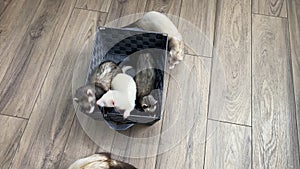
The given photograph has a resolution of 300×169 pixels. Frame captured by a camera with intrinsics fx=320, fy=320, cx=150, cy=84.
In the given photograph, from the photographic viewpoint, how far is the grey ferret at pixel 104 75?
3.94ft

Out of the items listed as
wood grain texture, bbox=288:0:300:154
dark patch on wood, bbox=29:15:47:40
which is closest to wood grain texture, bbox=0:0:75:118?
dark patch on wood, bbox=29:15:47:40

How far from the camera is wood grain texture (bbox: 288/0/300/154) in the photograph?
4.50 feet

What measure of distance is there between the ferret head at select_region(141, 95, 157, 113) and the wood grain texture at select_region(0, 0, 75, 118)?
0.47m

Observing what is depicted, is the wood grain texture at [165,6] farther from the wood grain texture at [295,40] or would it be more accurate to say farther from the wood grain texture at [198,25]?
the wood grain texture at [295,40]

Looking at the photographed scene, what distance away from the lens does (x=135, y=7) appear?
1.62 metres

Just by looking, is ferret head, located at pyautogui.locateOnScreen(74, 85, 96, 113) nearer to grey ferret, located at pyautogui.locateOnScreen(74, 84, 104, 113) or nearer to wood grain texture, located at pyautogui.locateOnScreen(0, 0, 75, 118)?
grey ferret, located at pyautogui.locateOnScreen(74, 84, 104, 113)

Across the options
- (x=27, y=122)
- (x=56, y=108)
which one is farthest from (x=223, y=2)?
(x=27, y=122)

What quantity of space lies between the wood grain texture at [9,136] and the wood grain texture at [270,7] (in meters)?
1.24

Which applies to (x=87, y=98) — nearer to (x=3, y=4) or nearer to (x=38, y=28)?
(x=38, y=28)

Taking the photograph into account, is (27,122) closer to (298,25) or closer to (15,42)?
(15,42)

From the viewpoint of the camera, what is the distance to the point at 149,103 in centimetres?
117

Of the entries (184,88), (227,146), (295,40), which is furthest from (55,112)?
(295,40)

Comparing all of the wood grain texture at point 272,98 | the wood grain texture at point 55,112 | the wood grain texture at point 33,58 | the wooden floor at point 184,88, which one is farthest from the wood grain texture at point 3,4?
the wood grain texture at point 272,98

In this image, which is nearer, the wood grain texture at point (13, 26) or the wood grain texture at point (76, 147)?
the wood grain texture at point (76, 147)
